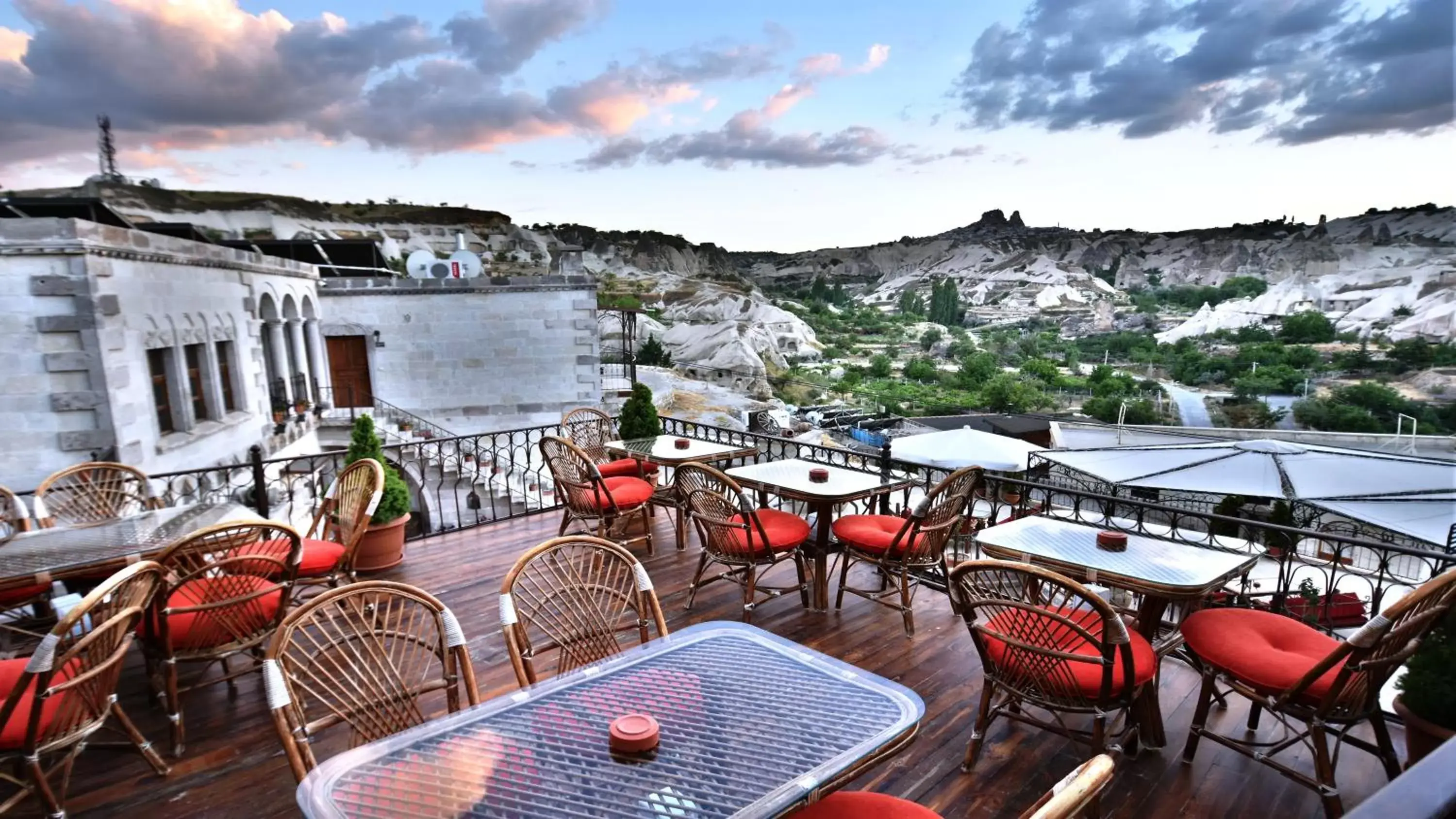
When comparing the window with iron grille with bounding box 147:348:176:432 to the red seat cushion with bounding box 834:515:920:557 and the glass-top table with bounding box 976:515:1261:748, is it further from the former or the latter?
the glass-top table with bounding box 976:515:1261:748

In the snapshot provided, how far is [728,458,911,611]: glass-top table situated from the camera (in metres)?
3.76

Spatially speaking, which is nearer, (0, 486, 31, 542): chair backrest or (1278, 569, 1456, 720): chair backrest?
(1278, 569, 1456, 720): chair backrest


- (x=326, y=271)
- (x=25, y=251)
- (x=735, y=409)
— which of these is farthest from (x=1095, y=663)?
(x=735, y=409)

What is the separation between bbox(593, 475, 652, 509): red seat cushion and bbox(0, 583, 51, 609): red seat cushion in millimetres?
2737

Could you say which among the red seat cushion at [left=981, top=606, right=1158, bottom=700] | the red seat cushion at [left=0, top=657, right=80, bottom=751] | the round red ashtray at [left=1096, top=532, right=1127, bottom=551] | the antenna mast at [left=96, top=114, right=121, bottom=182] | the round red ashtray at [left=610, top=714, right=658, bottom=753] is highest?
the antenna mast at [left=96, top=114, right=121, bottom=182]

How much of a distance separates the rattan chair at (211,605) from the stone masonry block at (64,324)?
6244mm

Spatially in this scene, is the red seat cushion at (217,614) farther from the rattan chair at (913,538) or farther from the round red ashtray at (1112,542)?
the round red ashtray at (1112,542)

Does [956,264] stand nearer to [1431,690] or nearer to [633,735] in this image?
[1431,690]

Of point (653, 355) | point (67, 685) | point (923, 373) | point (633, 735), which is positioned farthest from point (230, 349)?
point (923, 373)

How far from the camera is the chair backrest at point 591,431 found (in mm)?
6102

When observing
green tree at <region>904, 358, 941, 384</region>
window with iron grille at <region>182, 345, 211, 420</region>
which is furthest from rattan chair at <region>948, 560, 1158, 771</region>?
green tree at <region>904, 358, 941, 384</region>

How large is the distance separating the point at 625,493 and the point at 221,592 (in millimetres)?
2467

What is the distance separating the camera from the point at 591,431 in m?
6.23

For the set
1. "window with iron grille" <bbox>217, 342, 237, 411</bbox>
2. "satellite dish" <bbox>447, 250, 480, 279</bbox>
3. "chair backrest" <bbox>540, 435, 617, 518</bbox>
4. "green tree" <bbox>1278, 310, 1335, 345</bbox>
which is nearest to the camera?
"chair backrest" <bbox>540, 435, 617, 518</bbox>
